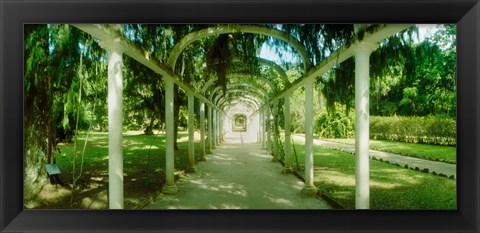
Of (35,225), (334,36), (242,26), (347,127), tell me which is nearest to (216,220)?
(35,225)

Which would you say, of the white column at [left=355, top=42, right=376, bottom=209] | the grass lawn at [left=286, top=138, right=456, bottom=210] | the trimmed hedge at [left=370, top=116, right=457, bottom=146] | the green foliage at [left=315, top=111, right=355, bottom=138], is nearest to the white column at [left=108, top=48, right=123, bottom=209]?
the white column at [left=355, top=42, right=376, bottom=209]

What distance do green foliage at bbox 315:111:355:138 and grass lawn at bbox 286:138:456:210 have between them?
1331 cm

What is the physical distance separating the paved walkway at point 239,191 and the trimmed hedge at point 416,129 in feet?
30.1

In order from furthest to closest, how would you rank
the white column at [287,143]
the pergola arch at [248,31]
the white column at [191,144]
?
the white column at [191,144]
the white column at [287,143]
the pergola arch at [248,31]

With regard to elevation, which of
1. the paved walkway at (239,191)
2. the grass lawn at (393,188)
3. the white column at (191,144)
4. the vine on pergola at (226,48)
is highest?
the vine on pergola at (226,48)

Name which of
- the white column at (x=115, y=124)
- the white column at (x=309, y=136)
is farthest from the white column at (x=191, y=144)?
the white column at (x=115, y=124)

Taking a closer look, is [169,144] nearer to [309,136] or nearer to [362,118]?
[309,136]

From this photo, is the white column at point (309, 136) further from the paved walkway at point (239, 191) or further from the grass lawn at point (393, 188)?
the grass lawn at point (393, 188)

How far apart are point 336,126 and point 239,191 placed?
59.9 ft
